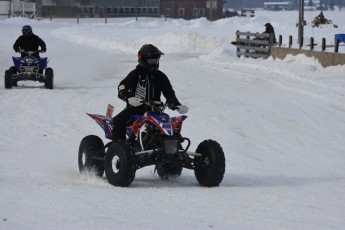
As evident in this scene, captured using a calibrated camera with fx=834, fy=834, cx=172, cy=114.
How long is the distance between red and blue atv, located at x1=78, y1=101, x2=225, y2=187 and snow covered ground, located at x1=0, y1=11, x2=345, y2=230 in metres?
0.22

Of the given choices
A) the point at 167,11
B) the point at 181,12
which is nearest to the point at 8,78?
the point at 167,11

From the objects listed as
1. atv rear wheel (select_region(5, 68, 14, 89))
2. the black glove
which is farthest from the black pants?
atv rear wheel (select_region(5, 68, 14, 89))

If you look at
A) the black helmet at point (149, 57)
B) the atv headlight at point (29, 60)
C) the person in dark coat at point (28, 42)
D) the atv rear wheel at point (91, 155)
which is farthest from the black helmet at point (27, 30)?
the black helmet at point (149, 57)

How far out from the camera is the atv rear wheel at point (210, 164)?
10375 mm

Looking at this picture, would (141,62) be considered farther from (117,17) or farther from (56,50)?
(117,17)

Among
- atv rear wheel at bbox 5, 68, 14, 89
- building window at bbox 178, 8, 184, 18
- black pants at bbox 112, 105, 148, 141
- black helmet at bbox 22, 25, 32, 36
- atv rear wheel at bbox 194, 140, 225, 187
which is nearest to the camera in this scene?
atv rear wheel at bbox 194, 140, 225, 187

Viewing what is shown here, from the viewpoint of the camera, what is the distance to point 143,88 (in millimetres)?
10750

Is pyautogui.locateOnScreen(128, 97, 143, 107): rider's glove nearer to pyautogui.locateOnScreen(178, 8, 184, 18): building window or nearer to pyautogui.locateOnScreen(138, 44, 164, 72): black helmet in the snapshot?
pyautogui.locateOnScreen(138, 44, 164, 72): black helmet

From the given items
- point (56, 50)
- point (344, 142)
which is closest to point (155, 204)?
point (344, 142)

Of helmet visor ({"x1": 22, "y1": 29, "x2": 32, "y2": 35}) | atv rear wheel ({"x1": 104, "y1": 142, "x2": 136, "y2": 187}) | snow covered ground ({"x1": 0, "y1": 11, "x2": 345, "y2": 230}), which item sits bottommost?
snow covered ground ({"x1": 0, "y1": 11, "x2": 345, "y2": 230})

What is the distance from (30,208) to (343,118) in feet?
40.6

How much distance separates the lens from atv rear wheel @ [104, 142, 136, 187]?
10.0m

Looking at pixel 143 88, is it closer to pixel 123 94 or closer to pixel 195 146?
pixel 123 94

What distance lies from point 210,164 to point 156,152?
726 millimetres
